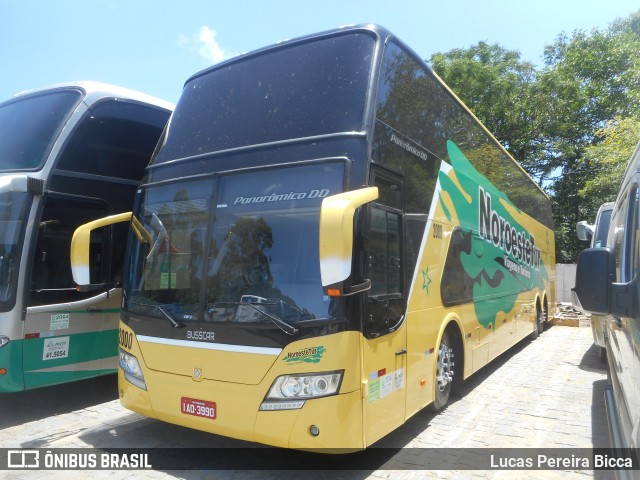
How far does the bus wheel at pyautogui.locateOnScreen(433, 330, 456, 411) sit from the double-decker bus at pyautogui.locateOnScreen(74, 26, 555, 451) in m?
0.08

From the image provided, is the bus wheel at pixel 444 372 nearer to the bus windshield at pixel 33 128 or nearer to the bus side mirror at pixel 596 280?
the bus side mirror at pixel 596 280

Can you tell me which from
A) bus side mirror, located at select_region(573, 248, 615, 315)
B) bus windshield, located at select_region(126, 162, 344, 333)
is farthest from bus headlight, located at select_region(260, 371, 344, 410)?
bus side mirror, located at select_region(573, 248, 615, 315)

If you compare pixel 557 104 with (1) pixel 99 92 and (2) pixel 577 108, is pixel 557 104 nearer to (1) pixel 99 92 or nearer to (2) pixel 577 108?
(2) pixel 577 108

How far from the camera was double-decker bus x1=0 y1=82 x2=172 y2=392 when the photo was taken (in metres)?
5.61

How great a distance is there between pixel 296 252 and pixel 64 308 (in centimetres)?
371

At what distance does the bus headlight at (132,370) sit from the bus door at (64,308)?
5.19 ft

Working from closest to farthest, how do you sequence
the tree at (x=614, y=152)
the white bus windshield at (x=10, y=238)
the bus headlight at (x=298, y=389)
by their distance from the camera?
the bus headlight at (x=298, y=389) → the white bus windshield at (x=10, y=238) → the tree at (x=614, y=152)

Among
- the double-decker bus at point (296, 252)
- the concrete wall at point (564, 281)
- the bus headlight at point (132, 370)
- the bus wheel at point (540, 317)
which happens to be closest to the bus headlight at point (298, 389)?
the double-decker bus at point (296, 252)

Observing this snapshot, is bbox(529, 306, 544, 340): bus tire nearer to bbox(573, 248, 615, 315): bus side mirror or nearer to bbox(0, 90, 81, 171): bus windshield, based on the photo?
bbox(573, 248, 615, 315): bus side mirror

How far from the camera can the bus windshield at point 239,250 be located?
Result: 389 cm

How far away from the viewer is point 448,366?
606 cm

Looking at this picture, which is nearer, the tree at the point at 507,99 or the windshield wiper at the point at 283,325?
the windshield wiper at the point at 283,325

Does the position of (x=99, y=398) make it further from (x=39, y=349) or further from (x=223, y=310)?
(x=223, y=310)

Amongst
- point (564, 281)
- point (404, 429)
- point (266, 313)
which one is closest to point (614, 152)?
point (564, 281)
